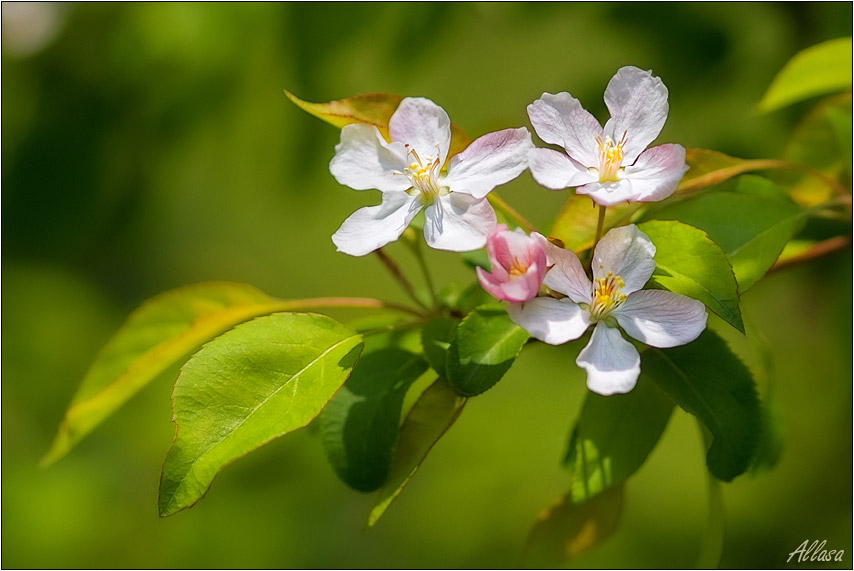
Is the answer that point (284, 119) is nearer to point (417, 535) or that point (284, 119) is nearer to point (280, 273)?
point (417, 535)

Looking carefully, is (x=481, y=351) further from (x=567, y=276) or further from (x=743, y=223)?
(x=743, y=223)

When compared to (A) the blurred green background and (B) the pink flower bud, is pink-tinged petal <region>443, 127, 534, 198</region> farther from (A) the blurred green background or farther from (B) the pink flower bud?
(A) the blurred green background

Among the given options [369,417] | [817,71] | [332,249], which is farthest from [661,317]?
[332,249]

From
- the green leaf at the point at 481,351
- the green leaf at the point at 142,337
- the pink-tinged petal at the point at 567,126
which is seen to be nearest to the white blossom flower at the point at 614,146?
the pink-tinged petal at the point at 567,126

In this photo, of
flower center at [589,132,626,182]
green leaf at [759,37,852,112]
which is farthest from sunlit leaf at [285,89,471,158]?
green leaf at [759,37,852,112]

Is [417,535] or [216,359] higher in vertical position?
[216,359]

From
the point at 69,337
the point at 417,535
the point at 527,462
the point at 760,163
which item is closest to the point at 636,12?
the point at 760,163

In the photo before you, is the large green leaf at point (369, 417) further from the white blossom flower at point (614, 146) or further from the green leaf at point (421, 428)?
the white blossom flower at point (614, 146)

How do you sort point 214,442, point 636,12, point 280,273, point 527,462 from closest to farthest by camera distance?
point 214,442
point 636,12
point 527,462
point 280,273
